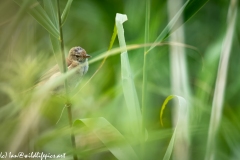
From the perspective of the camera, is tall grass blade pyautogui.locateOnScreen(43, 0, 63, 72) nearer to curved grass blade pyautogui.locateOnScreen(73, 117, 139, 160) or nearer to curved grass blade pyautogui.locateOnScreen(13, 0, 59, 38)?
curved grass blade pyautogui.locateOnScreen(13, 0, 59, 38)

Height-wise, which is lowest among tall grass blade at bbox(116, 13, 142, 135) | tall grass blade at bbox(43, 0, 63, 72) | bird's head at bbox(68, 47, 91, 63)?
tall grass blade at bbox(116, 13, 142, 135)

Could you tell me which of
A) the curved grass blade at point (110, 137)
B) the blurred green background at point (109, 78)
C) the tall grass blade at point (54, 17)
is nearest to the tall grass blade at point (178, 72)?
the blurred green background at point (109, 78)

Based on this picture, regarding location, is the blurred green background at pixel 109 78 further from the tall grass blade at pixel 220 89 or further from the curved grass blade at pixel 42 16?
the curved grass blade at pixel 42 16

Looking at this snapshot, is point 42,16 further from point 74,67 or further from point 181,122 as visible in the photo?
point 181,122

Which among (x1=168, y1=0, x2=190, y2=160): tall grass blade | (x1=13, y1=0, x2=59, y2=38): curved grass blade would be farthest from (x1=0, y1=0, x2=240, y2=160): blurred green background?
(x1=13, y1=0, x2=59, y2=38): curved grass blade

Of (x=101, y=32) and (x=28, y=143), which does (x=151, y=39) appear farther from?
(x=28, y=143)

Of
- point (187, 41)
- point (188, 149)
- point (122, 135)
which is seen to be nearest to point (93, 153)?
point (122, 135)
